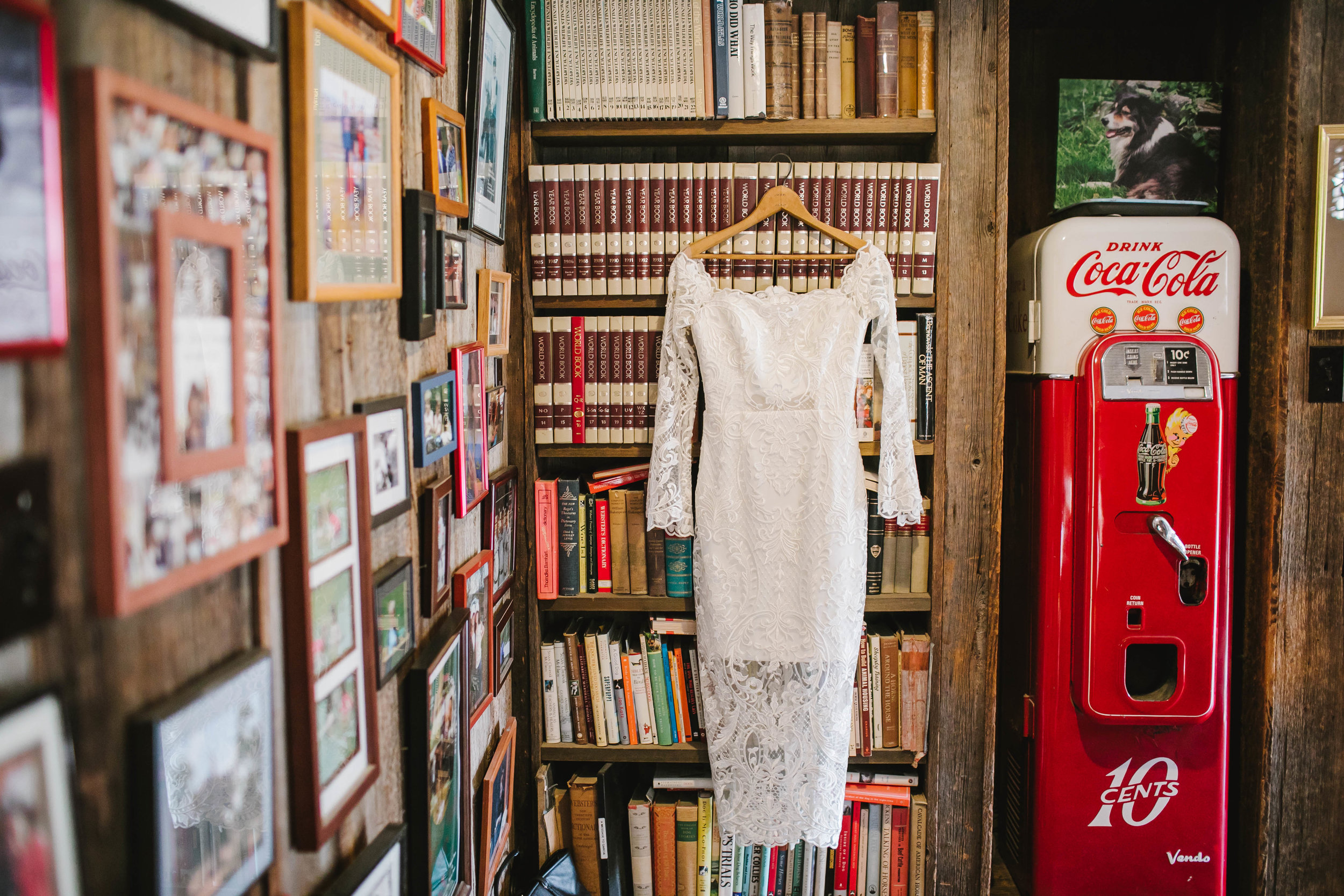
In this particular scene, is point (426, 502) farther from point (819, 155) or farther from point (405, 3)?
point (819, 155)

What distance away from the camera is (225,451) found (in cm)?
67

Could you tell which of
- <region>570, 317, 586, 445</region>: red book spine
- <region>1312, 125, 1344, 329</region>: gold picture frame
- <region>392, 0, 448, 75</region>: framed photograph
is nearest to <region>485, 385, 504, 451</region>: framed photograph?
<region>570, 317, 586, 445</region>: red book spine

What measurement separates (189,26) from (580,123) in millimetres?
1368

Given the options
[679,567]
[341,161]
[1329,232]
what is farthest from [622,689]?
[1329,232]

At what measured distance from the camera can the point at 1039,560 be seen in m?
1.99

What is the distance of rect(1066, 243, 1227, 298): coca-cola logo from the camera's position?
6.20 feet

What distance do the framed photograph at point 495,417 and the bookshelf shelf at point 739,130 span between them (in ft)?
2.21

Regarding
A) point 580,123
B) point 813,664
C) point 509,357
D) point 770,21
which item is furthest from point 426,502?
point 770,21

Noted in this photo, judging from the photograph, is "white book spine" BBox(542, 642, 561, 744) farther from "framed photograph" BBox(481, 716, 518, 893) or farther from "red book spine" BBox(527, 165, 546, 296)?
"red book spine" BBox(527, 165, 546, 296)

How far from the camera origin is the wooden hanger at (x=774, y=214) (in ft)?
6.20

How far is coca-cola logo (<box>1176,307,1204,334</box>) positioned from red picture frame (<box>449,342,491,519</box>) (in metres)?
1.66

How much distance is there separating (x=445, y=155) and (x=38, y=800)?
1128mm

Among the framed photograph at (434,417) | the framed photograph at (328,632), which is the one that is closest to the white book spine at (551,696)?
the framed photograph at (434,417)

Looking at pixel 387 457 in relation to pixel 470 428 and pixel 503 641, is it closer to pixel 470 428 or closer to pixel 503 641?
pixel 470 428
